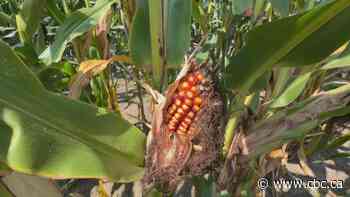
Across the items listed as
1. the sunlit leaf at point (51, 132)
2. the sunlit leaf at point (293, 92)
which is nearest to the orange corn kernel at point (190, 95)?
the sunlit leaf at point (51, 132)

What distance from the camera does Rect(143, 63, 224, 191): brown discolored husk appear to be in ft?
2.31

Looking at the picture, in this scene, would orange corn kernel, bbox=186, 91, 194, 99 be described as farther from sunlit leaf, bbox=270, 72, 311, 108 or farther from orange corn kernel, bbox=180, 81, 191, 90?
sunlit leaf, bbox=270, 72, 311, 108

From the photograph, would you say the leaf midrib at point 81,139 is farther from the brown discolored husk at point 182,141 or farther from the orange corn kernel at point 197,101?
the orange corn kernel at point 197,101

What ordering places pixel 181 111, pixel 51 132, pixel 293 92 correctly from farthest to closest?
pixel 293 92
pixel 181 111
pixel 51 132

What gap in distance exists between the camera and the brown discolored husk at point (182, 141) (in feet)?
2.31

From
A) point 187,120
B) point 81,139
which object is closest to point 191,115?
point 187,120

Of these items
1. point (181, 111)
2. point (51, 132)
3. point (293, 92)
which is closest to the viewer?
point (51, 132)

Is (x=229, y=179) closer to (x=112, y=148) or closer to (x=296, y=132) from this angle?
(x=296, y=132)

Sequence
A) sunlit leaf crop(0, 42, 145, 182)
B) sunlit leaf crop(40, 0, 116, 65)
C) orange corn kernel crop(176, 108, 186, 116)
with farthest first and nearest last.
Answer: sunlit leaf crop(40, 0, 116, 65)
orange corn kernel crop(176, 108, 186, 116)
sunlit leaf crop(0, 42, 145, 182)

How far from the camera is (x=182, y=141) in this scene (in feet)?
2.31

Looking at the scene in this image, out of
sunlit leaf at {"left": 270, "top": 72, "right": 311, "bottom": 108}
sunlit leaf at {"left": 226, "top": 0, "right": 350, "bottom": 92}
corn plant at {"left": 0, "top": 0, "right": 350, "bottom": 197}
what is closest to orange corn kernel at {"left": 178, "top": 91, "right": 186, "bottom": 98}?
corn plant at {"left": 0, "top": 0, "right": 350, "bottom": 197}

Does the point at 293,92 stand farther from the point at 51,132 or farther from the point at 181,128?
the point at 51,132

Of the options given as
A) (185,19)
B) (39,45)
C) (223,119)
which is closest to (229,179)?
(223,119)

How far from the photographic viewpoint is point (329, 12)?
0.56 m
